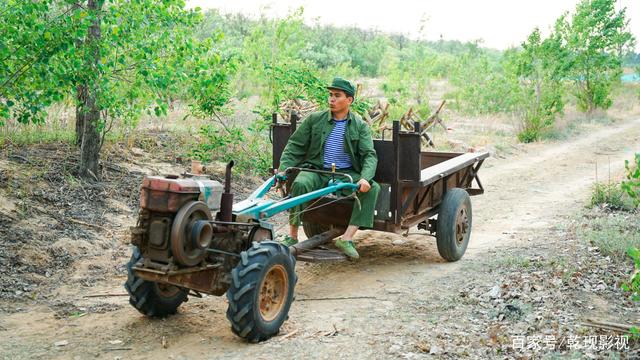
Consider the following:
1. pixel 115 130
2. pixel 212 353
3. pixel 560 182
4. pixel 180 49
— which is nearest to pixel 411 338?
pixel 212 353

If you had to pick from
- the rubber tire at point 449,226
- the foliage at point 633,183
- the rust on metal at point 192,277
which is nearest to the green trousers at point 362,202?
the rubber tire at point 449,226

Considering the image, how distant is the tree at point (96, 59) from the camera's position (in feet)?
19.5

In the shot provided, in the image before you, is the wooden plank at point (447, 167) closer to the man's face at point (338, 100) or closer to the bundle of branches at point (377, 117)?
the man's face at point (338, 100)

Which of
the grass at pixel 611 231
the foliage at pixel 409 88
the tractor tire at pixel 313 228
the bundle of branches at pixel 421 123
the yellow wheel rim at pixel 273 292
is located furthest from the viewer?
the foliage at pixel 409 88

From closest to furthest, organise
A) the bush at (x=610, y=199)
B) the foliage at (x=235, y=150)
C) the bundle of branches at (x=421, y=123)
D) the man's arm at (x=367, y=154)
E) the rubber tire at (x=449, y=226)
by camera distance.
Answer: the man's arm at (x=367, y=154) → the rubber tire at (x=449, y=226) → the bush at (x=610, y=199) → the foliage at (x=235, y=150) → the bundle of branches at (x=421, y=123)

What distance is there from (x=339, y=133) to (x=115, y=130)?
185 inches

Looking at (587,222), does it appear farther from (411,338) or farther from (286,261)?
(286,261)

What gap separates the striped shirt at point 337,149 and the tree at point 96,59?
1.84 meters

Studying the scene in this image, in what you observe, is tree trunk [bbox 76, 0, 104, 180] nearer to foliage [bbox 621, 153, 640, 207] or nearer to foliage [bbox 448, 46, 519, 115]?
foliage [bbox 621, 153, 640, 207]

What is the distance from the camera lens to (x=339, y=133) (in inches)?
261

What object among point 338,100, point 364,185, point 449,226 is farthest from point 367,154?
point 449,226

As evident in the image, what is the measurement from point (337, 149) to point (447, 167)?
1421mm

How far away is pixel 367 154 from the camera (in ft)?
21.2

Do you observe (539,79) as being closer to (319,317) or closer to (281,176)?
(281,176)
